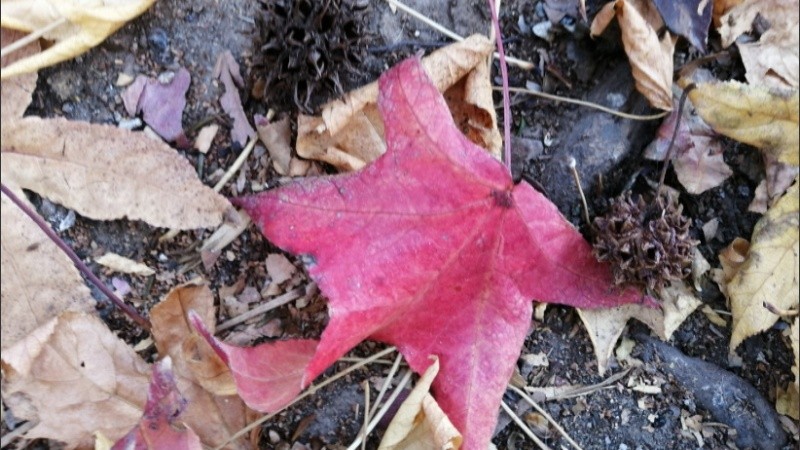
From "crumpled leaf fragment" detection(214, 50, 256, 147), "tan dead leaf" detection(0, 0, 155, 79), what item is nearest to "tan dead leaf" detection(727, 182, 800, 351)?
"crumpled leaf fragment" detection(214, 50, 256, 147)

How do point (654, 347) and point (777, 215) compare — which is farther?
point (654, 347)

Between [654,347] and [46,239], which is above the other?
[46,239]

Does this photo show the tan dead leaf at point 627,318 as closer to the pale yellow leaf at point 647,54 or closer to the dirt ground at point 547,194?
the dirt ground at point 547,194

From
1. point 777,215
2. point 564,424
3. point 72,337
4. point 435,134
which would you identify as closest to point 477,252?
point 435,134

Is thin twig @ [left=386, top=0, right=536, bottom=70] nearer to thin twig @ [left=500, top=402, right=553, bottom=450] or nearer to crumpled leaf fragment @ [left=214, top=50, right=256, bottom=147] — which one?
crumpled leaf fragment @ [left=214, top=50, right=256, bottom=147]

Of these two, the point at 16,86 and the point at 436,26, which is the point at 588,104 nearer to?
the point at 436,26

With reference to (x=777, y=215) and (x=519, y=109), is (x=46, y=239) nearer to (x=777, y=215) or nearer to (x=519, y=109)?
(x=519, y=109)
